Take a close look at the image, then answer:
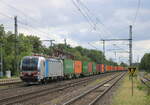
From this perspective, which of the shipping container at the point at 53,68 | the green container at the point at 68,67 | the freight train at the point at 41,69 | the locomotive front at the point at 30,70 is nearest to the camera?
the locomotive front at the point at 30,70

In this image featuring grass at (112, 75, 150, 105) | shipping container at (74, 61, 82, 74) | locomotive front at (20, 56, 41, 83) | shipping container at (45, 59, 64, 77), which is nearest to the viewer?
grass at (112, 75, 150, 105)

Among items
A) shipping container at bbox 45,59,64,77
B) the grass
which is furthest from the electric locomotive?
the grass

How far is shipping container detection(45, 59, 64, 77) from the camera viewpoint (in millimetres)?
34244

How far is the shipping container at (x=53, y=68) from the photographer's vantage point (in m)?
34.2

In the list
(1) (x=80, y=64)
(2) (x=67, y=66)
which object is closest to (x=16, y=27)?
(2) (x=67, y=66)

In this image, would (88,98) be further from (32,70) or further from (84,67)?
(84,67)

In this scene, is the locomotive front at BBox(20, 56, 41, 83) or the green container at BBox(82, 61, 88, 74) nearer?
the locomotive front at BBox(20, 56, 41, 83)

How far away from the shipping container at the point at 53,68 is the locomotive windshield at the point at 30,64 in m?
2.35

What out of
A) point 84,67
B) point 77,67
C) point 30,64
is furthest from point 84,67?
point 30,64

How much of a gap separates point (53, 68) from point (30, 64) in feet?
17.3

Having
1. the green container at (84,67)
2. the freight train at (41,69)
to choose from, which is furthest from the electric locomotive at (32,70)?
the green container at (84,67)

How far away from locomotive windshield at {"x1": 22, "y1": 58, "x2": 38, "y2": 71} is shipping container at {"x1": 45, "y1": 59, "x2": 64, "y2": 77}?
235 centimetres

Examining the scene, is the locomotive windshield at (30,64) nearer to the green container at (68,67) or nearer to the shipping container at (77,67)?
the green container at (68,67)

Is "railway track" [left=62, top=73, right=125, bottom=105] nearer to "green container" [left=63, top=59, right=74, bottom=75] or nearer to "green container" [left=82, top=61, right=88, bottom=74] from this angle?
"green container" [left=63, top=59, right=74, bottom=75]
